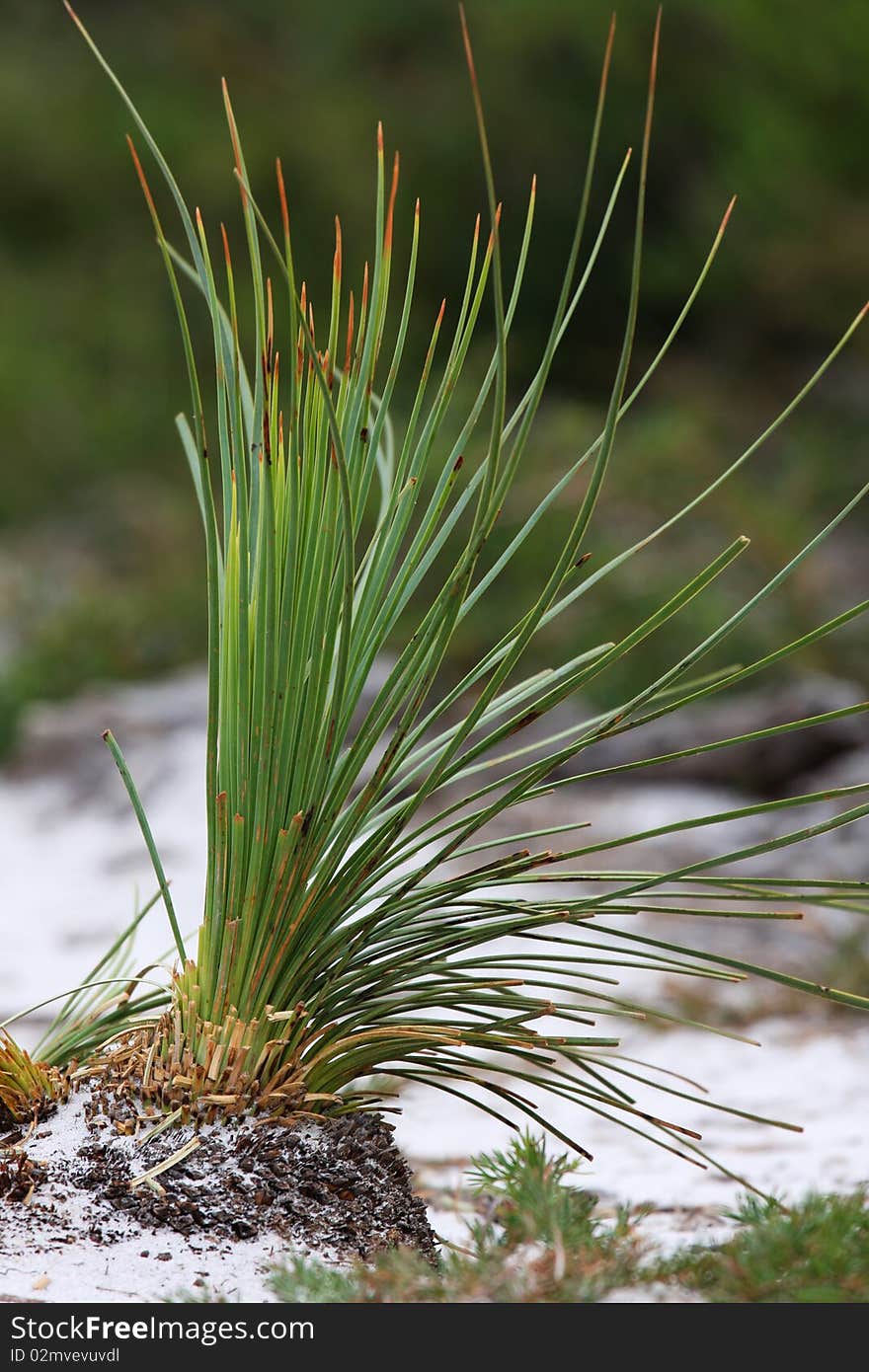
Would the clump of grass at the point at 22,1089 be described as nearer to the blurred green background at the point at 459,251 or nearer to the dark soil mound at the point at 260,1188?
the dark soil mound at the point at 260,1188

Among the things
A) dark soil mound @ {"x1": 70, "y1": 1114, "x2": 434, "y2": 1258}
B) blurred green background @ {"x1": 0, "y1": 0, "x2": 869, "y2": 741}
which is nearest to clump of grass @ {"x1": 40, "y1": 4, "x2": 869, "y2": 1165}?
dark soil mound @ {"x1": 70, "y1": 1114, "x2": 434, "y2": 1258}

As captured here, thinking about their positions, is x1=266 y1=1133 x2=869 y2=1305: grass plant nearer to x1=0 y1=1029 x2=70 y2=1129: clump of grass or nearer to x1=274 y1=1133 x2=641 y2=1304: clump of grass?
x1=274 y1=1133 x2=641 y2=1304: clump of grass

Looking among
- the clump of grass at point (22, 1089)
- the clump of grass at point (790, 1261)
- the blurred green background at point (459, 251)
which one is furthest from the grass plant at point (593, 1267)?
the blurred green background at point (459, 251)

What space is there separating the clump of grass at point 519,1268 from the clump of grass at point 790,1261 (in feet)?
0.16

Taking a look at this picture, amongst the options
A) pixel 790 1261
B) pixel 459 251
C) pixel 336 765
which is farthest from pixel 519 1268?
pixel 459 251

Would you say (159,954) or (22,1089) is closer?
(22,1089)

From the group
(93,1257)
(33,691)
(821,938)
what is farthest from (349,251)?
(93,1257)

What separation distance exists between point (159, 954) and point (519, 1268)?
1.89 m

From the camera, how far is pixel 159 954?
2.69 m

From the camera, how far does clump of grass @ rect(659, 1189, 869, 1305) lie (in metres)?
0.83

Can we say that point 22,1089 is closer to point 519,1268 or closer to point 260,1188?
point 260,1188

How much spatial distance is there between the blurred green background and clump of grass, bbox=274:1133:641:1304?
129 inches
